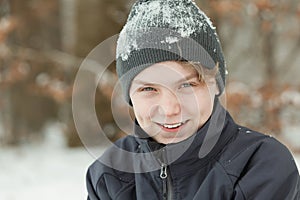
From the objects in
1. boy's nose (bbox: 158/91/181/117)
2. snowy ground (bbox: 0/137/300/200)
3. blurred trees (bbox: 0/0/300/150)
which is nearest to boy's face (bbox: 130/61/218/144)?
boy's nose (bbox: 158/91/181/117)

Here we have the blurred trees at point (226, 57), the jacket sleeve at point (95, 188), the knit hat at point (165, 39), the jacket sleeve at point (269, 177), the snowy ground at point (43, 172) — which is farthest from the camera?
the blurred trees at point (226, 57)

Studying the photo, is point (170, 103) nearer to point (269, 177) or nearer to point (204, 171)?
point (204, 171)

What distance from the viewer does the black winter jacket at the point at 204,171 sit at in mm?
1605

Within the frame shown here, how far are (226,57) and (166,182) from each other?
6034 mm

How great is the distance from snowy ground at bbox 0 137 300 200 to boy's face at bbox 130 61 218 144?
125 inches

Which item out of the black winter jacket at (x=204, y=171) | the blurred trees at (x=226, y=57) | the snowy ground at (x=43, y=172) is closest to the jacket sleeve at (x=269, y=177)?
the black winter jacket at (x=204, y=171)

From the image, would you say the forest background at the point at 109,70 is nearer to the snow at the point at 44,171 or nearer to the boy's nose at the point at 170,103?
the snow at the point at 44,171

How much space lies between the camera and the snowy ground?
17.4ft

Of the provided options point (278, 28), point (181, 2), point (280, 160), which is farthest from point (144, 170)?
point (278, 28)

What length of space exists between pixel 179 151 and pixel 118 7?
5794 mm

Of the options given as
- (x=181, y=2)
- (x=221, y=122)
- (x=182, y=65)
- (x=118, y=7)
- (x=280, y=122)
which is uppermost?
(x=118, y=7)

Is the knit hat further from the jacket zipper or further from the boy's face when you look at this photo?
the jacket zipper

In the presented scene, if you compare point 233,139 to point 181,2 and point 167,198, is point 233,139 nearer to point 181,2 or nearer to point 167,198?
point 167,198

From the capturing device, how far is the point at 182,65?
1.67 m
